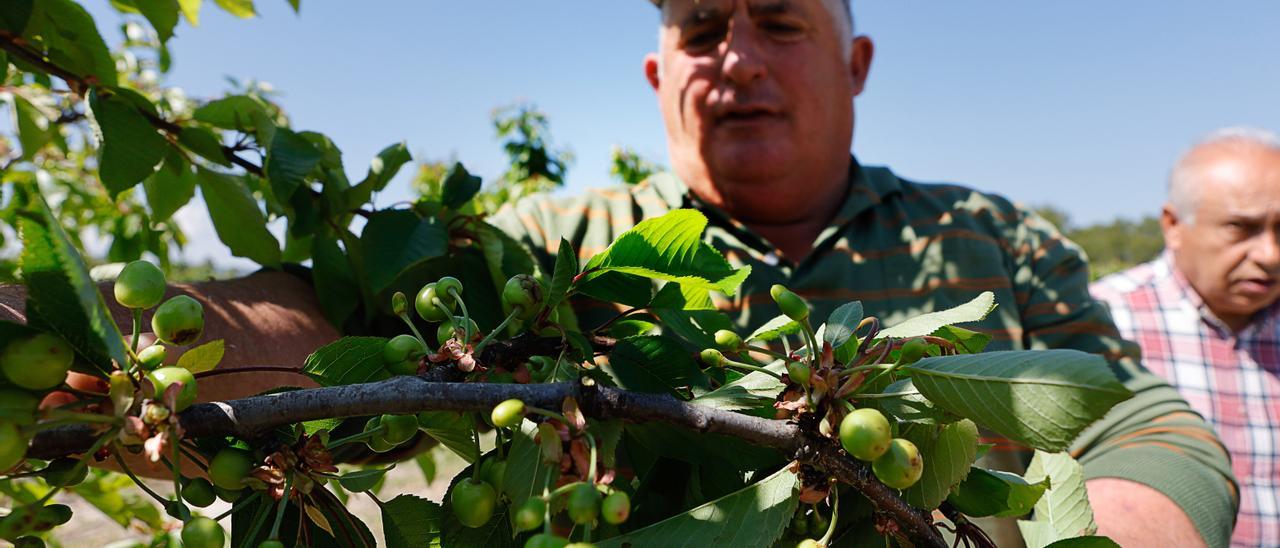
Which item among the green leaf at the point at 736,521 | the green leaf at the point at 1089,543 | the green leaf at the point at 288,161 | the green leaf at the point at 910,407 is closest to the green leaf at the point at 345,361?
the green leaf at the point at 736,521

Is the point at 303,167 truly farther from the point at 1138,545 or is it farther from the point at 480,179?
the point at 1138,545

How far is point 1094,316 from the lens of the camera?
2.58m

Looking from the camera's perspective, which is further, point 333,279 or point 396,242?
point 333,279

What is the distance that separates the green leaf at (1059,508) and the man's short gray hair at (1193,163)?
494 centimetres

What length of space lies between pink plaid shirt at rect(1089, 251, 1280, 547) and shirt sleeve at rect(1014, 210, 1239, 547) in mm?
2102

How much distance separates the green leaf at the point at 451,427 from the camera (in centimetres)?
77

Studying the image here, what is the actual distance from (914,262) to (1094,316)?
2.03 ft

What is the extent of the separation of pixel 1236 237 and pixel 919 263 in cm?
339

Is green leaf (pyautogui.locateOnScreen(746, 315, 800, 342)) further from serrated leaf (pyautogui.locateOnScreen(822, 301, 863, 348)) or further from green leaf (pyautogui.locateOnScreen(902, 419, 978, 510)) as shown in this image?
green leaf (pyautogui.locateOnScreen(902, 419, 978, 510))

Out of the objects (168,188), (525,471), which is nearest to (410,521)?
(525,471)

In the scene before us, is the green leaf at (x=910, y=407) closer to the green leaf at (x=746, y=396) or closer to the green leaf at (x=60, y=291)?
the green leaf at (x=746, y=396)

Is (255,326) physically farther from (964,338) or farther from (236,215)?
(964,338)

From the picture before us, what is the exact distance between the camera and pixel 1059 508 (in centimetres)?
102

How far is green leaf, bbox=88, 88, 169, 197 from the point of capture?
1.22 metres
